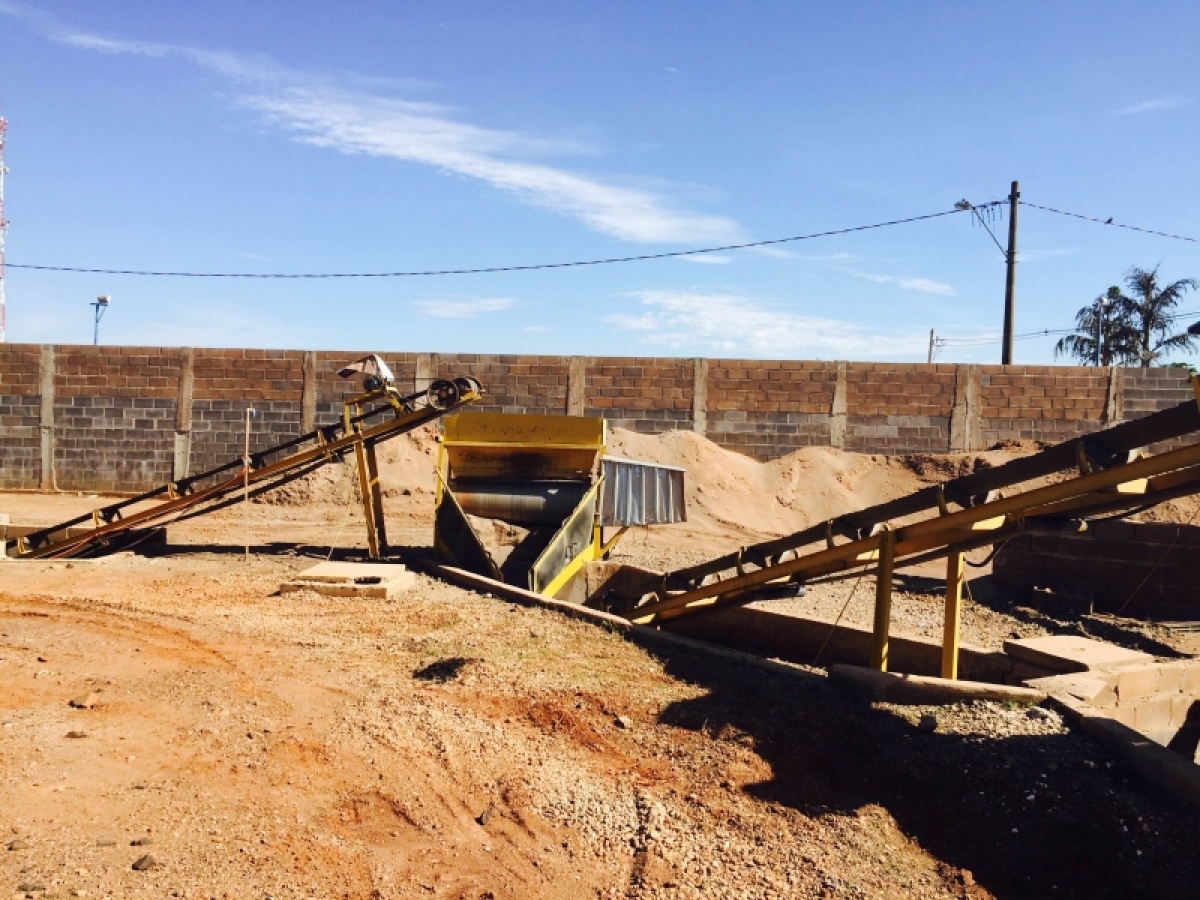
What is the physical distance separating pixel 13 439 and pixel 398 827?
19587 mm

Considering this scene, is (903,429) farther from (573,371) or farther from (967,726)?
(967,726)

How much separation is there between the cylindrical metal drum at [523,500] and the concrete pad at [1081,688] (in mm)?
6235

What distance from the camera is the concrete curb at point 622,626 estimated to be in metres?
6.95

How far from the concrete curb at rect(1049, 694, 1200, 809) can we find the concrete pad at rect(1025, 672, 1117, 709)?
0.64 ft

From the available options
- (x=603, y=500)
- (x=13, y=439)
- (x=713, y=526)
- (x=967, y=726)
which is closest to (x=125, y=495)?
(x=13, y=439)

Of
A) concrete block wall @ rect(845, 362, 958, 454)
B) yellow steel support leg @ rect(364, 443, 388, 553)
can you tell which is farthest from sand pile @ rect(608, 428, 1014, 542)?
yellow steel support leg @ rect(364, 443, 388, 553)

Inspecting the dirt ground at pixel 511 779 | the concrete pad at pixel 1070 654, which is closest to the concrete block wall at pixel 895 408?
the dirt ground at pixel 511 779

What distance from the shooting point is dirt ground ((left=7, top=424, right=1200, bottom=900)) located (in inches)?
160

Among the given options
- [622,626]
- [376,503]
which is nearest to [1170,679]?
[622,626]

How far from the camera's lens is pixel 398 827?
14.6ft

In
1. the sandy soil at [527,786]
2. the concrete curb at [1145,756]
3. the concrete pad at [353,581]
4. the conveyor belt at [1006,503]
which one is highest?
the conveyor belt at [1006,503]

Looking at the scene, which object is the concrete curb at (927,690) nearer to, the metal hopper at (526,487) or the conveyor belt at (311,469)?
the metal hopper at (526,487)

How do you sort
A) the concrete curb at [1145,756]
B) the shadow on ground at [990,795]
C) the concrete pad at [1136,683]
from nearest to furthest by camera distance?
the shadow on ground at [990,795]
the concrete curb at [1145,756]
the concrete pad at [1136,683]

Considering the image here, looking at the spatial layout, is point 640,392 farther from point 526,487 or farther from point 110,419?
point 110,419
